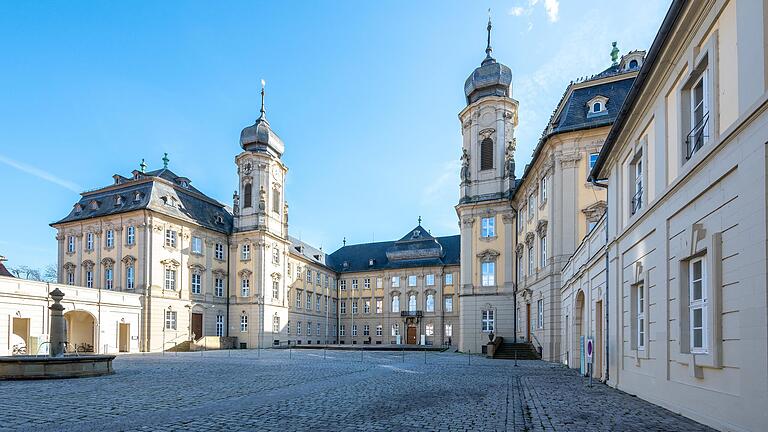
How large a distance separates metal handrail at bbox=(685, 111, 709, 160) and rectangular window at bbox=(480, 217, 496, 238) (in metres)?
29.0

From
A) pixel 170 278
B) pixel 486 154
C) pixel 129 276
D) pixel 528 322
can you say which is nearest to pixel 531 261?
pixel 528 322

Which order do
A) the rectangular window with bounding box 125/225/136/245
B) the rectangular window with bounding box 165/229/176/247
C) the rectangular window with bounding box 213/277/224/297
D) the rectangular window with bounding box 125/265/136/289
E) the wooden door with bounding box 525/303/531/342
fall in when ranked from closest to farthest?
the wooden door with bounding box 525/303/531/342
the rectangular window with bounding box 125/265/136/289
the rectangular window with bounding box 125/225/136/245
the rectangular window with bounding box 165/229/176/247
the rectangular window with bounding box 213/277/224/297

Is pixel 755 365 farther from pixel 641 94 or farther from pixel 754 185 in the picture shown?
pixel 641 94

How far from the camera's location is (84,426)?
8391 mm

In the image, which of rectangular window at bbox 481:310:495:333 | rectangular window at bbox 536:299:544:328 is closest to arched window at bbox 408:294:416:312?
rectangular window at bbox 481:310:495:333

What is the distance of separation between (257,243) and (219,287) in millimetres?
5573

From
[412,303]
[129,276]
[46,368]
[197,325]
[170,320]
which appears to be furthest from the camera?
[412,303]

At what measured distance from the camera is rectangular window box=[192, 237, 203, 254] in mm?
46812

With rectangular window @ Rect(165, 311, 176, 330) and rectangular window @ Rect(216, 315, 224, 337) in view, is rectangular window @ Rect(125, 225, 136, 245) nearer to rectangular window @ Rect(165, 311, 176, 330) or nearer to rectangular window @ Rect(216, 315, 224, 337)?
rectangular window @ Rect(165, 311, 176, 330)

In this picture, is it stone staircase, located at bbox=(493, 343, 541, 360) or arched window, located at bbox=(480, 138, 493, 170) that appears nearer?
stone staircase, located at bbox=(493, 343, 541, 360)

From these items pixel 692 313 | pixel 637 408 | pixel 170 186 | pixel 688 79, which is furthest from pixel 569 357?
pixel 170 186

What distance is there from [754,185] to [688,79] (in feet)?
11.1

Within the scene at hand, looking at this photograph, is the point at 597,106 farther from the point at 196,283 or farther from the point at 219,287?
the point at 219,287

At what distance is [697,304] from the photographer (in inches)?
333
